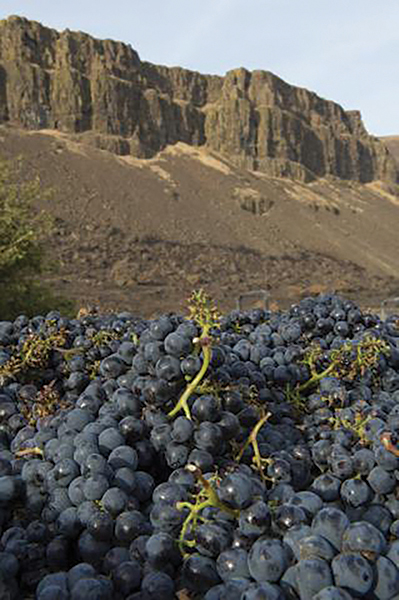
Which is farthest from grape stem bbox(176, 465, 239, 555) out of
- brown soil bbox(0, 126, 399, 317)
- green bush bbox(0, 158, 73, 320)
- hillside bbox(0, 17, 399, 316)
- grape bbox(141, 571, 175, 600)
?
hillside bbox(0, 17, 399, 316)

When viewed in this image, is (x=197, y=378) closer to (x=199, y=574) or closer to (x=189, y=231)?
(x=199, y=574)

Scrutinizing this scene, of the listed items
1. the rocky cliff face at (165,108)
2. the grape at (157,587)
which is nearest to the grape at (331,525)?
the grape at (157,587)

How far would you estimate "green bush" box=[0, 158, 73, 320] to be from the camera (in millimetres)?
8719

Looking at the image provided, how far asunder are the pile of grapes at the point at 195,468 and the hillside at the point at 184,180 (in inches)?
1072

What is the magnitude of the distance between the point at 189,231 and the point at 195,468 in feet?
177

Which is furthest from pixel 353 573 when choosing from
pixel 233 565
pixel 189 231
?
pixel 189 231

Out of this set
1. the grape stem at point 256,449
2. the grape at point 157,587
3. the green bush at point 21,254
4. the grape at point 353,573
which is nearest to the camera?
the grape at point 353,573

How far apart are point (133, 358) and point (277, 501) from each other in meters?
0.91

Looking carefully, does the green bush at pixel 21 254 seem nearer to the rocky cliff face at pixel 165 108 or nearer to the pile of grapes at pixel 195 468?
the pile of grapes at pixel 195 468

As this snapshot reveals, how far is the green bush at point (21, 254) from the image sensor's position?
343 inches

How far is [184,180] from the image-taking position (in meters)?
65.4

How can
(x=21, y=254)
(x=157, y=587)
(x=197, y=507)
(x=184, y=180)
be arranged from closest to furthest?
(x=157, y=587), (x=197, y=507), (x=21, y=254), (x=184, y=180)

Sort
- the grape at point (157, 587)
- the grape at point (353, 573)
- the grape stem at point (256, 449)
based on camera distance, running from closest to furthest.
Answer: the grape at point (353, 573), the grape at point (157, 587), the grape stem at point (256, 449)

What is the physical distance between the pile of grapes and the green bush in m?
6.47
